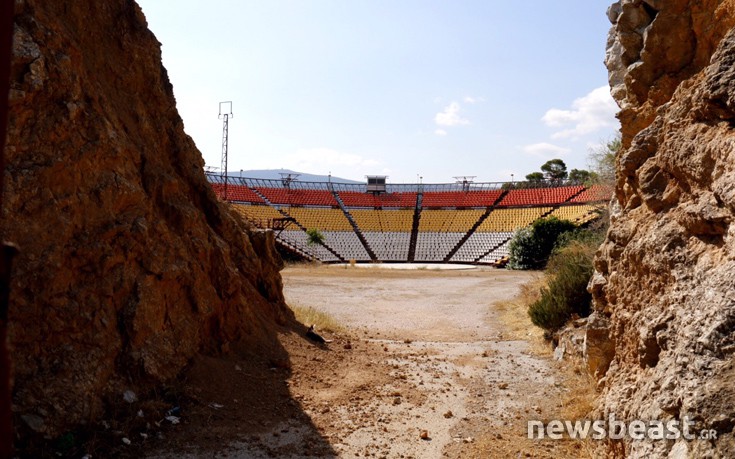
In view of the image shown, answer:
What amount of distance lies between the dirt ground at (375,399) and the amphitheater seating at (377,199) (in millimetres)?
45322

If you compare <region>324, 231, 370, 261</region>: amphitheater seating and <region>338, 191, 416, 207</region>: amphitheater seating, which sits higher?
<region>338, 191, 416, 207</region>: amphitheater seating

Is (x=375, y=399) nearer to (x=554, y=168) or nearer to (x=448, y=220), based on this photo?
(x=448, y=220)

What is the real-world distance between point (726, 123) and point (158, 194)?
6997 millimetres

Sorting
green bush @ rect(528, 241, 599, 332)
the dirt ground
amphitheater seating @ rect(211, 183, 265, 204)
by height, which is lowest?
the dirt ground

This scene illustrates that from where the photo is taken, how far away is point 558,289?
11648mm

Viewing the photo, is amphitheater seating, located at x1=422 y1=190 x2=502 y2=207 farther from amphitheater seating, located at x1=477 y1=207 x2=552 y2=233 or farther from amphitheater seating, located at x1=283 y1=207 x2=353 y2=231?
amphitheater seating, located at x1=283 y1=207 x2=353 y2=231

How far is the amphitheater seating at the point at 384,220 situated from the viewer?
52.1 m

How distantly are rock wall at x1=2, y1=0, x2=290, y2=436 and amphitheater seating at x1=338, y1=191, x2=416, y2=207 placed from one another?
49.3 m

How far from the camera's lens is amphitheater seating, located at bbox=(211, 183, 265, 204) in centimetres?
5316

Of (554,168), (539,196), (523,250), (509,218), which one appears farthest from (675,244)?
(554,168)

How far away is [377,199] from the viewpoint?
59.6 m

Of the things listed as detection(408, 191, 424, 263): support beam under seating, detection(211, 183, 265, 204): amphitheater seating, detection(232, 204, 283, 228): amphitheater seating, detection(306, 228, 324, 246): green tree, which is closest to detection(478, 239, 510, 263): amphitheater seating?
detection(408, 191, 424, 263): support beam under seating

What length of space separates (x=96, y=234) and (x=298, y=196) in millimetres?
52177

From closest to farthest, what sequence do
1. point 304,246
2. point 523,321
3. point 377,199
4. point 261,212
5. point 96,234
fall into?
1. point 96,234
2. point 523,321
3. point 304,246
4. point 261,212
5. point 377,199
